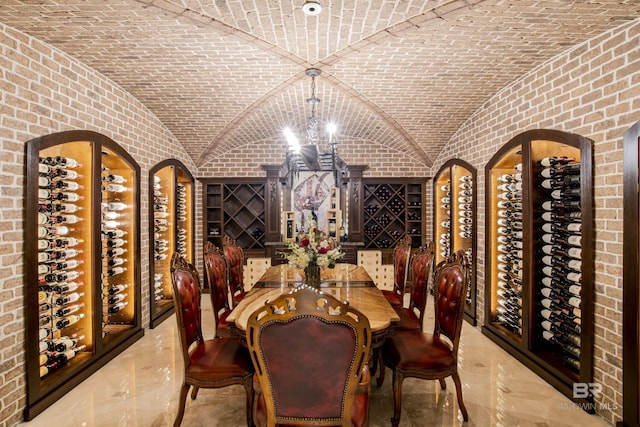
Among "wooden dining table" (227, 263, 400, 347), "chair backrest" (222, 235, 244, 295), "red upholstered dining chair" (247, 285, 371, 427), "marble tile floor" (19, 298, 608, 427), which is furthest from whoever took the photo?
"chair backrest" (222, 235, 244, 295)

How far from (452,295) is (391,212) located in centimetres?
382

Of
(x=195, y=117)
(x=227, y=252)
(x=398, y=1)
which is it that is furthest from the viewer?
Answer: (x=195, y=117)

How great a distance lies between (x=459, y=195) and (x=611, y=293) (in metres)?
2.81

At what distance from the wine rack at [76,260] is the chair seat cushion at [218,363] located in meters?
1.24

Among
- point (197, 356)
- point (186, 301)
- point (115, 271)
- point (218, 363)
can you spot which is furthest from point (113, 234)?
point (218, 363)

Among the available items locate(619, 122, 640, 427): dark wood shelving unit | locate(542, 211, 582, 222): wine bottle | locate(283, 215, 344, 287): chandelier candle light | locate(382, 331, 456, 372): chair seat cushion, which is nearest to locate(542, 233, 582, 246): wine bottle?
locate(542, 211, 582, 222): wine bottle

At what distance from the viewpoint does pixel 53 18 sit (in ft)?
8.04

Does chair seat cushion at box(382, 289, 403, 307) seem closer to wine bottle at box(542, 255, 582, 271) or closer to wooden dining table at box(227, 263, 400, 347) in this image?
wooden dining table at box(227, 263, 400, 347)

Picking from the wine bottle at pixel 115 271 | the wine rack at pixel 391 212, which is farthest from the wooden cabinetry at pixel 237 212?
the wine bottle at pixel 115 271

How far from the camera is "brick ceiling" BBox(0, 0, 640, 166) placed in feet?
7.81

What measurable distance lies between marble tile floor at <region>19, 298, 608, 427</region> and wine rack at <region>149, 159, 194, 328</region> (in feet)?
4.56

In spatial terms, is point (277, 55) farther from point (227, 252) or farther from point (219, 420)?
point (219, 420)

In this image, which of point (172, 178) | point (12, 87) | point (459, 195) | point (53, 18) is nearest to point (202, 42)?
point (53, 18)

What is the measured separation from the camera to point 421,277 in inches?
128
